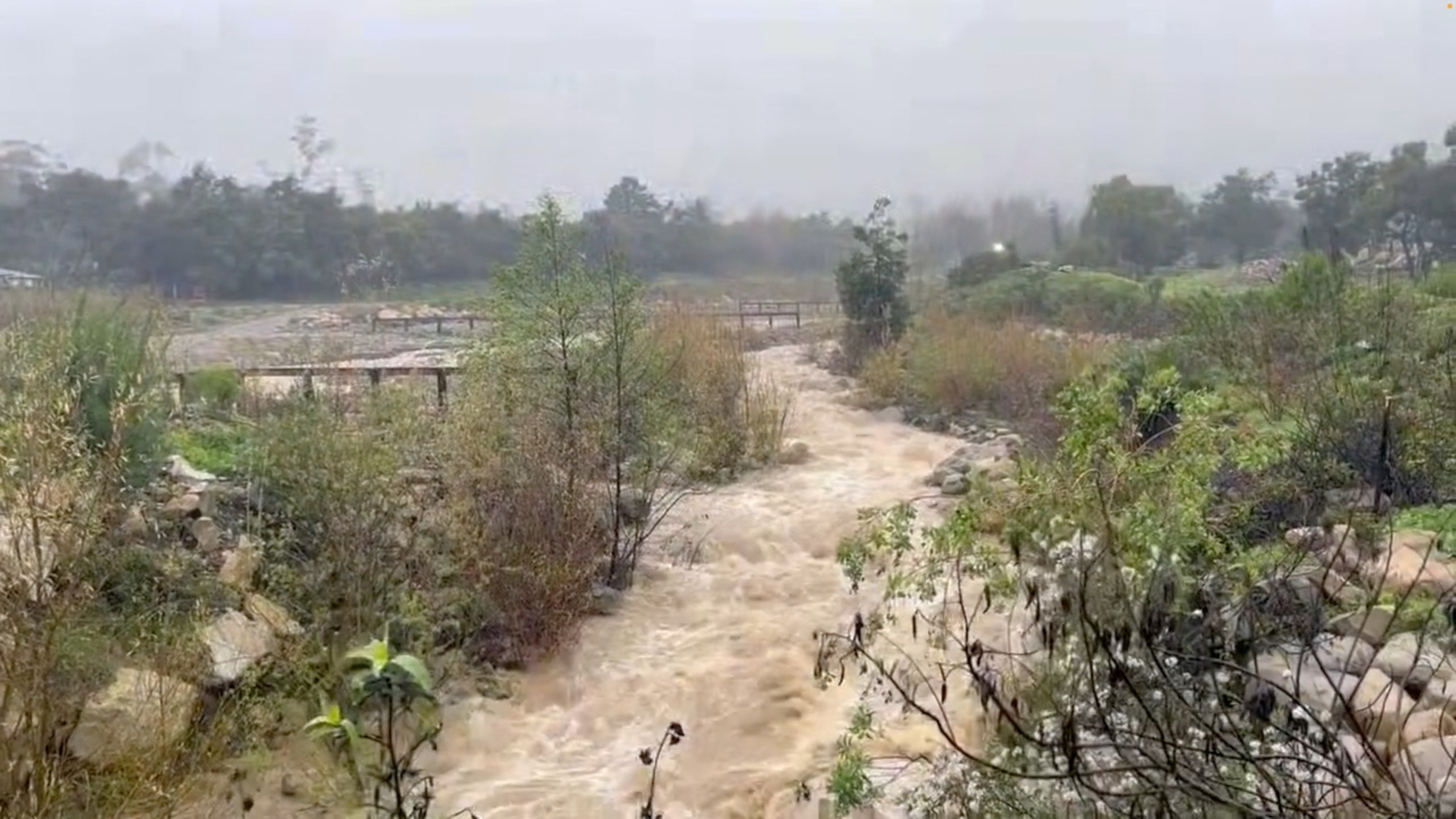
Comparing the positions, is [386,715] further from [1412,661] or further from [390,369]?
[390,369]

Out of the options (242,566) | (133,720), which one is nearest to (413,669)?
(133,720)

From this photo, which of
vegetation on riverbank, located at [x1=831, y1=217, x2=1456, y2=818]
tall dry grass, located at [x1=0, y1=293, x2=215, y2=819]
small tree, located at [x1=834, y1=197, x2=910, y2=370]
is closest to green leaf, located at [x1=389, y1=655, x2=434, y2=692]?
vegetation on riverbank, located at [x1=831, y1=217, x2=1456, y2=818]

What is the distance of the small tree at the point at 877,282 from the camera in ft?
42.0

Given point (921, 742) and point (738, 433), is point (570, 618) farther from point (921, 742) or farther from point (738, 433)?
point (738, 433)

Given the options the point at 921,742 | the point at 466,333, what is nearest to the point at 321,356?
the point at 466,333

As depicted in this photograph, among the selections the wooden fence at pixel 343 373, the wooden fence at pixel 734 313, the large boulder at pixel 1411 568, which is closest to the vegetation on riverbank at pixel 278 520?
the wooden fence at pixel 343 373

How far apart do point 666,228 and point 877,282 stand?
6.56 metres

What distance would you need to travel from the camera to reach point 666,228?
18484mm

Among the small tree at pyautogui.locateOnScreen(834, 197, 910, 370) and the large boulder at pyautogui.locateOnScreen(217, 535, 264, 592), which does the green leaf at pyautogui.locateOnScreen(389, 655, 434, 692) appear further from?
the small tree at pyautogui.locateOnScreen(834, 197, 910, 370)

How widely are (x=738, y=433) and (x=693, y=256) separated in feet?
29.7

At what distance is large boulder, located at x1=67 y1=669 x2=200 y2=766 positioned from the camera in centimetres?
309

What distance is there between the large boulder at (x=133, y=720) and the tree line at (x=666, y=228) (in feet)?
32.1

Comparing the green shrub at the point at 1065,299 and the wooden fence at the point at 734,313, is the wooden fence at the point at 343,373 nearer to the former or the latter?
the wooden fence at the point at 734,313

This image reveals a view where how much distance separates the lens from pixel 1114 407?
10.5ft
